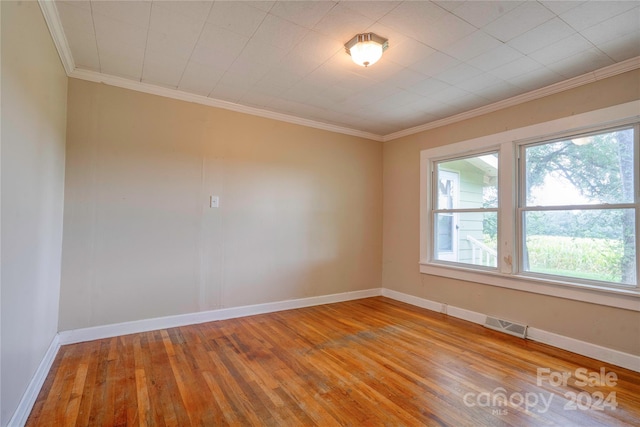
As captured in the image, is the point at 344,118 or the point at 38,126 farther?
the point at 344,118

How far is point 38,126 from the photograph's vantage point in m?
1.93

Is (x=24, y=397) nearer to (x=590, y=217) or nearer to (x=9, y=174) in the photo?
(x=9, y=174)

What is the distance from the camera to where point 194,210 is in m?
3.30

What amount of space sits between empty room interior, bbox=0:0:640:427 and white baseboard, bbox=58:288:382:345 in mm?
21

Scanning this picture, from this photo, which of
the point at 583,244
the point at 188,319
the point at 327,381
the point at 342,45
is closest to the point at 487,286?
the point at 583,244

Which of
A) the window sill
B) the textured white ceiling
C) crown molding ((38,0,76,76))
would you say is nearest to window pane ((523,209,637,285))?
the window sill

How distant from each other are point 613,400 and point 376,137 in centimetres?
388

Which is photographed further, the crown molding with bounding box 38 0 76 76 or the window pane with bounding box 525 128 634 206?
the window pane with bounding box 525 128 634 206

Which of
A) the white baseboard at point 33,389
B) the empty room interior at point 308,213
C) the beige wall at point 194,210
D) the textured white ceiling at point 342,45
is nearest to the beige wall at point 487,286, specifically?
the empty room interior at point 308,213

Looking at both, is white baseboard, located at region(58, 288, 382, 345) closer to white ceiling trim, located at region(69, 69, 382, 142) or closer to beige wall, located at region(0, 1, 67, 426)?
beige wall, located at region(0, 1, 67, 426)

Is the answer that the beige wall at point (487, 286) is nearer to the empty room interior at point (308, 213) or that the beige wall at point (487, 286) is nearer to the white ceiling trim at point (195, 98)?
the empty room interior at point (308, 213)

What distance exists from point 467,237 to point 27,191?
13.7 ft

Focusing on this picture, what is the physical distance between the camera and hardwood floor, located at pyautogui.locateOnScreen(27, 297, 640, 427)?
1.78 m

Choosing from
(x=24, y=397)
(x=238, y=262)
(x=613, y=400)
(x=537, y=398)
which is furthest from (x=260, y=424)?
(x=613, y=400)
